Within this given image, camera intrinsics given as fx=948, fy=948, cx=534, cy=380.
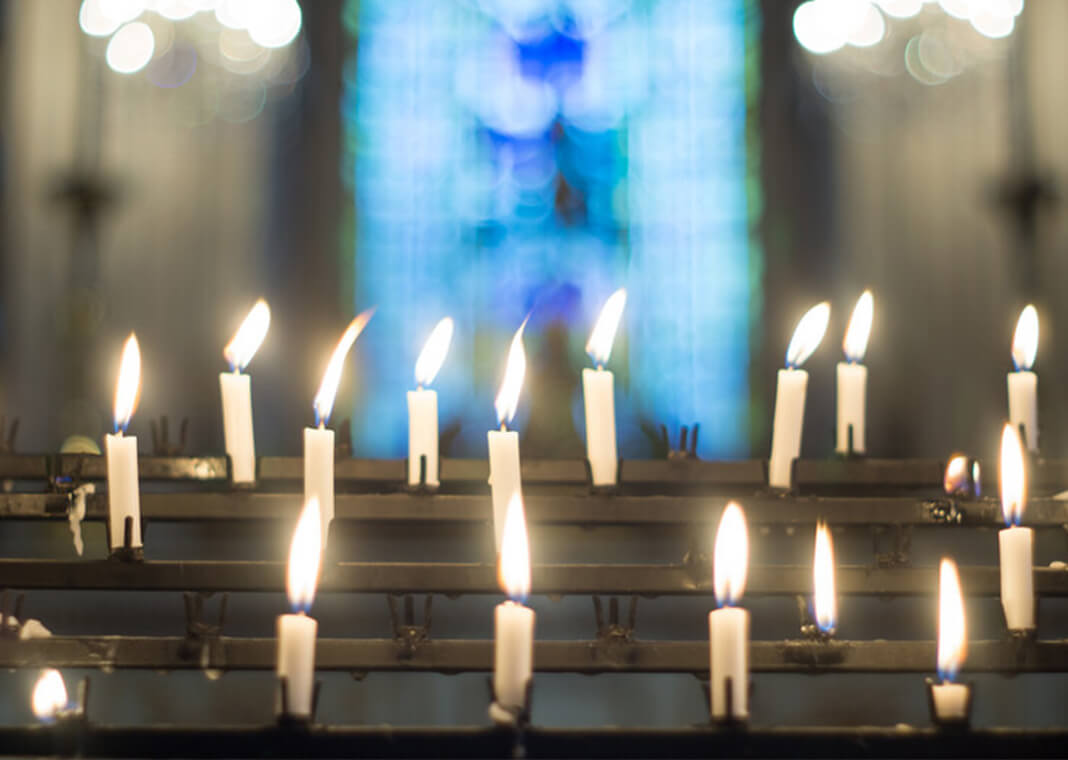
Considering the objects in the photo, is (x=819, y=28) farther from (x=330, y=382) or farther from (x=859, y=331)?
(x=330, y=382)

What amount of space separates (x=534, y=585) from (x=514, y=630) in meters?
0.22

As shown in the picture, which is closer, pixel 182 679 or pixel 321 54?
pixel 182 679

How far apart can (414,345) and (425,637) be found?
169 inches

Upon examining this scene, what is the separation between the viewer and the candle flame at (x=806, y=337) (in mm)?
1343

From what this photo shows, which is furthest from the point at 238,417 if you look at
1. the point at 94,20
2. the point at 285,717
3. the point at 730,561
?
the point at 94,20

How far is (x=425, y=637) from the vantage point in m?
1.13

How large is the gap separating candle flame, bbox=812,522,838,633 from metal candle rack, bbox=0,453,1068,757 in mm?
58

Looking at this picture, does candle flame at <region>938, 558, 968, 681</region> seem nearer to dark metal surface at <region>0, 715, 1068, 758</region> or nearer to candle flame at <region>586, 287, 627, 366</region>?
dark metal surface at <region>0, 715, 1068, 758</region>

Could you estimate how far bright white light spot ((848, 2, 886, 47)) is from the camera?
538cm

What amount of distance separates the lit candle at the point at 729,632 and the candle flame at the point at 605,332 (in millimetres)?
374

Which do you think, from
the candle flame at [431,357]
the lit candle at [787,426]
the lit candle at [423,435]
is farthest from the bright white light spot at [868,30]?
the lit candle at [423,435]

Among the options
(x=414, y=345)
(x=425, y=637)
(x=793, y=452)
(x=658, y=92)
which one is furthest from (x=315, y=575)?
(x=658, y=92)

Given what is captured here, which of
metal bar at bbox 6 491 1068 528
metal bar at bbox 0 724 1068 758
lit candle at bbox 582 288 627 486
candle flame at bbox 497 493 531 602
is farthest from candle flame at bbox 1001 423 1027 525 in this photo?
candle flame at bbox 497 493 531 602

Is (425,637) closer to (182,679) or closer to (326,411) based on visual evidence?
(326,411)
